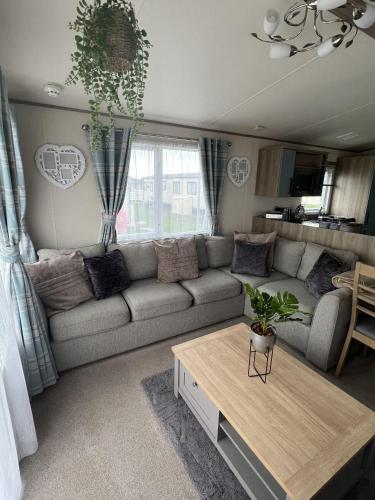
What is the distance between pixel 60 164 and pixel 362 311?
302 centimetres

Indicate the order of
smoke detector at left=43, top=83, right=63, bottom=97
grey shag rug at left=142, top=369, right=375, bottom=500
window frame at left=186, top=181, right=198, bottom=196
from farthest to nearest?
1. window frame at left=186, top=181, right=198, bottom=196
2. smoke detector at left=43, top=83, right=63, bottom=97
3. grey shag rug at left=142, top=369, right=375, bottom=500

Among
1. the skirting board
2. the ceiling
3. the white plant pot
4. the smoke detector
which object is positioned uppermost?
the ceiling

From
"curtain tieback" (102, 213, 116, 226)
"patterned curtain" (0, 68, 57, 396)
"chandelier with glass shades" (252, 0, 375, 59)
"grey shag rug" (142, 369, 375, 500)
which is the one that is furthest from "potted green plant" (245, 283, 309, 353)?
"curtain tieback" (102, 213, 116, 226)

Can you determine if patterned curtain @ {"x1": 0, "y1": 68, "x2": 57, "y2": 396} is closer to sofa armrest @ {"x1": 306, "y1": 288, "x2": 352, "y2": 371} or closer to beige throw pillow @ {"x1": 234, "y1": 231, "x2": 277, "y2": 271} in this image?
sofa armrest @ {"x1": 306, "y1": 288, "x2": 352, "y2": 371}

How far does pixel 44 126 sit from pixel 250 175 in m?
2.71

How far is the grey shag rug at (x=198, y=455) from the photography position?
4.00 feet

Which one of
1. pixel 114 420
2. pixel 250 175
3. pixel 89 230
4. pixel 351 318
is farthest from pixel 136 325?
pixel 250 175

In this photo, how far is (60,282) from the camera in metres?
2.02

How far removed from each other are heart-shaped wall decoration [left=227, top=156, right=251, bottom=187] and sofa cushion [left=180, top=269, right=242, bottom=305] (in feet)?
5.02

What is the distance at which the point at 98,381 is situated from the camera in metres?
1.90

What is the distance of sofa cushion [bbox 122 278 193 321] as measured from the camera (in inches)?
85.4

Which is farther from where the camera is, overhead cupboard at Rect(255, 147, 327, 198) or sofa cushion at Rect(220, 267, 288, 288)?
overhead cupboard at Rect(255, 147, 327, 198)

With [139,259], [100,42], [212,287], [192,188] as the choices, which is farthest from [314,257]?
[100,42]

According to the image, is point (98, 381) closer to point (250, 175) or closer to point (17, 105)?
point (17, 105)
